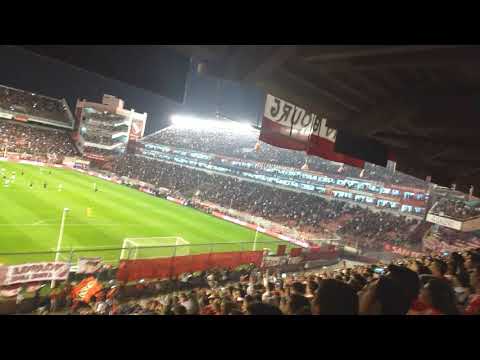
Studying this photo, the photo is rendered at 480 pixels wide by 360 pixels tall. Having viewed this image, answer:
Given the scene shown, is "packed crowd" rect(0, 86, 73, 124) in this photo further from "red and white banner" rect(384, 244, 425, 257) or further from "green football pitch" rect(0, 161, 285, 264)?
"red and white banner" rect(384, 244, 425, 257)

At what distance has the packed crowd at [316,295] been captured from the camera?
2.30 metres

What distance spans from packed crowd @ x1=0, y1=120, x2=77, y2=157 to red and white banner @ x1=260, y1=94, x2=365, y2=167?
34708 mm

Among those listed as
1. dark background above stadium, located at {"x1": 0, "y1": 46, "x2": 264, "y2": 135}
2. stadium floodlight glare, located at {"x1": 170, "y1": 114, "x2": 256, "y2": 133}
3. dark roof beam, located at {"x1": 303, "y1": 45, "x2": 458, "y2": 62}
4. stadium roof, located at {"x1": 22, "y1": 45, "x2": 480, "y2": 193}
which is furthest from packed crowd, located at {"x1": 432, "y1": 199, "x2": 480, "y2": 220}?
stadium floodlight glare, located at {"x1": 170, "y1": 114, "x2": 256, "y2": 133}

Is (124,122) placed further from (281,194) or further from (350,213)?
(350,213)

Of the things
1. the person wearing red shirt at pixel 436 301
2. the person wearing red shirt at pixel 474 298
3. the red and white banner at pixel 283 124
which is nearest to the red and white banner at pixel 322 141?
the red and white banner at pixel 283 124

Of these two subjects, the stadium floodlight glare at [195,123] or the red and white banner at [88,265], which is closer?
the red and white banner at [88,265]

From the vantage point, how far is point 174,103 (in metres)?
1.62

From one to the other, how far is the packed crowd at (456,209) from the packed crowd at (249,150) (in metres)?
4.90

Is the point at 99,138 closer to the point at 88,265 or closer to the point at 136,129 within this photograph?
the point at 136,129

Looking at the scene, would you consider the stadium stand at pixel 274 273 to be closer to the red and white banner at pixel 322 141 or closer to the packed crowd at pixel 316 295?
the packed crowd at pixel 316 295

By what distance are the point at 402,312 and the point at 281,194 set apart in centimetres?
2700

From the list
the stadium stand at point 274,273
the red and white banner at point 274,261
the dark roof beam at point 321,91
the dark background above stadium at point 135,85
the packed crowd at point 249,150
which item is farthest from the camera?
the packed crowd at point 249,150

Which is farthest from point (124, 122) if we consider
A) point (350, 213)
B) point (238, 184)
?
point (350, 213)

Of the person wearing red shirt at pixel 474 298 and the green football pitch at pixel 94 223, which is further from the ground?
the person wearing red shirt at pixel 474 298
